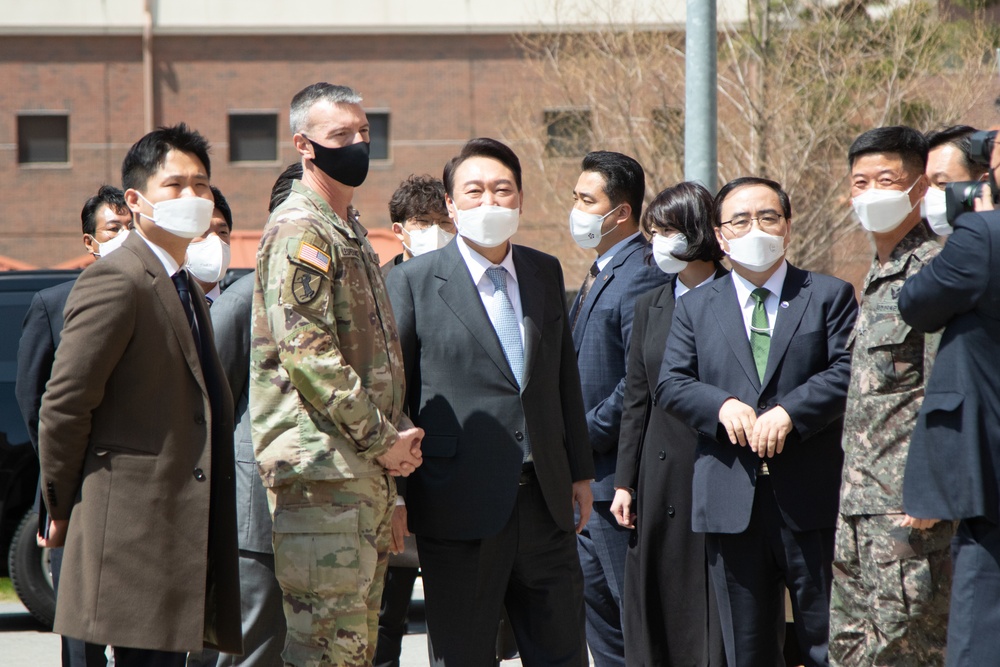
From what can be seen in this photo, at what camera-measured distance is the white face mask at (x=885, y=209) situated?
4.61 m

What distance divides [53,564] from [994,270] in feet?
13.5

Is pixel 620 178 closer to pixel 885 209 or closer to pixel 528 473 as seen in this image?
pixel 885 209

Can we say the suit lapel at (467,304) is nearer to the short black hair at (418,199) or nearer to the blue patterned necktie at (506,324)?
the blue patterned necktie at (506,324)

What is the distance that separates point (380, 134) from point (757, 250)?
2357cm

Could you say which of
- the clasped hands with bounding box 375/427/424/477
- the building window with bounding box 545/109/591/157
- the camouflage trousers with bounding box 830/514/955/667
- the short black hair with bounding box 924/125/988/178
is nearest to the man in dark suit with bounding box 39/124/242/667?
the clasped hands with bounding box 375/427/424/477

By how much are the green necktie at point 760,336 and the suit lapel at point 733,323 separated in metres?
0.05

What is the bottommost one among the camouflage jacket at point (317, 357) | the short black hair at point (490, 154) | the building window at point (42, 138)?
the camouflage jacket at point (317, 357)

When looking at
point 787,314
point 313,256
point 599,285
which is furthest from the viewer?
point 599,285

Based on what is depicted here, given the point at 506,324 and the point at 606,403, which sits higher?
the point at 506,324

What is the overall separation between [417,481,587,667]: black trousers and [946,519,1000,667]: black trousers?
4.26ft

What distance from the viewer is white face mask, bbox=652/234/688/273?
17.9 ft

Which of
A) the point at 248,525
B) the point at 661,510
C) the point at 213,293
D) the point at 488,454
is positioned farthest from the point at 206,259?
the point at 661,510

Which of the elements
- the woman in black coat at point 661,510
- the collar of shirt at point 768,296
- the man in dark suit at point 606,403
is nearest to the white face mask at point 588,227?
the man in dark suit at point 606,403

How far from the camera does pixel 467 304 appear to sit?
4363mm
